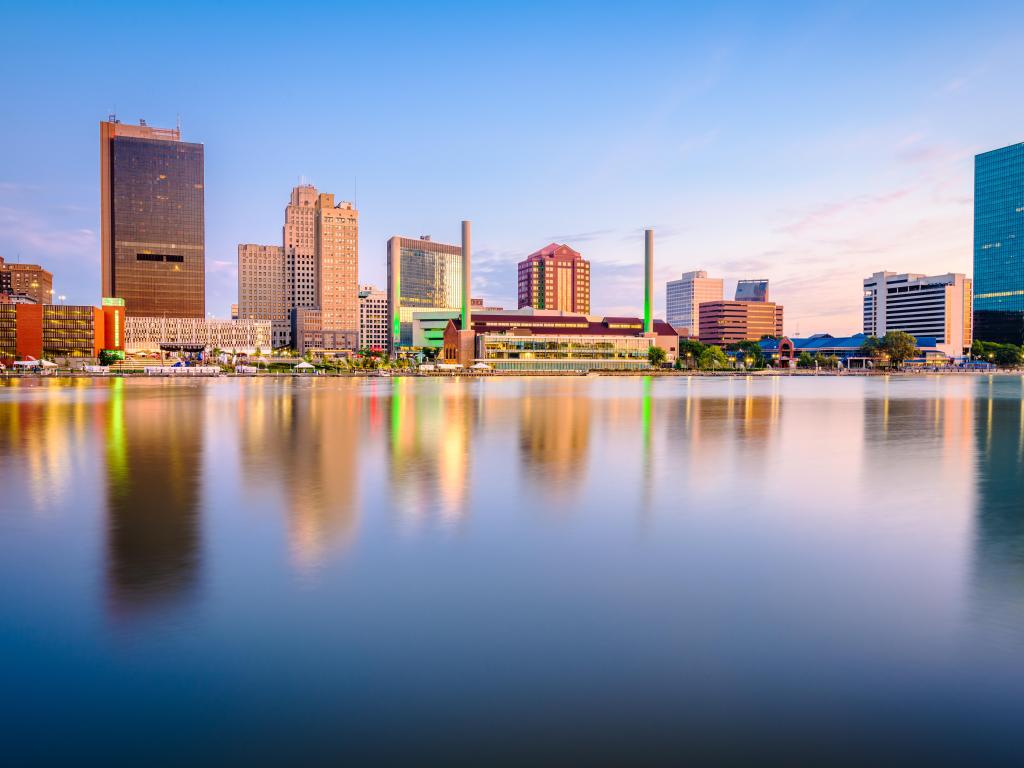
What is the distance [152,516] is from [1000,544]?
2038 cm

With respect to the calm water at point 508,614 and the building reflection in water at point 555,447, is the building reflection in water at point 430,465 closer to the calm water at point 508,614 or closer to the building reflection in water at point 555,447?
the calm water at point 508,614

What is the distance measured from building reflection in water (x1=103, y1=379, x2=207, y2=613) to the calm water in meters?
0.10

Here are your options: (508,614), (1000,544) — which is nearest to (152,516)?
(508,614)

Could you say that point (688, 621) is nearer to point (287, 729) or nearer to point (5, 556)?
point (287, 729)

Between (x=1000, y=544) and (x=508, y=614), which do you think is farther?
(x=1000, y=544)

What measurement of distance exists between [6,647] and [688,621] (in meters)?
9.84

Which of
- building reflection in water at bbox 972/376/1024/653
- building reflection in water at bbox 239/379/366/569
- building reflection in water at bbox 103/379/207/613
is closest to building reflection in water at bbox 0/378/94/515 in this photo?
building reflection in water at bbox 103/379/207/613

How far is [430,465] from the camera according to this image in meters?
27.1

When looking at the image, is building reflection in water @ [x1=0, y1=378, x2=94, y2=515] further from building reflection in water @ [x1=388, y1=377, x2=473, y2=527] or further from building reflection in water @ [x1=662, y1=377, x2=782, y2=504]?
building reflection in water @ [x1=662, y1=377, x2=782, y2=504]

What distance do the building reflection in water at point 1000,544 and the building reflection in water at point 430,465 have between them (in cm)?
1109

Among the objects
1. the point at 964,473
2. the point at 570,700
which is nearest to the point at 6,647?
the point at 570,700

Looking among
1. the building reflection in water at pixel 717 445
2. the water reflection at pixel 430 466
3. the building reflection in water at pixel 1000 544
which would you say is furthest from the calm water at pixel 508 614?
the building reflection in water at pixel 717 445

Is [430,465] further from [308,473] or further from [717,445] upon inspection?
[717,445]

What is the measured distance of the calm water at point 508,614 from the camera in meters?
7.54
